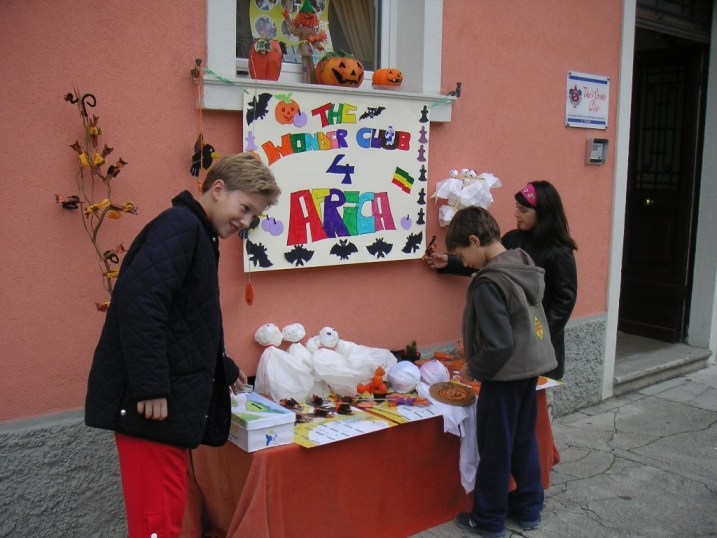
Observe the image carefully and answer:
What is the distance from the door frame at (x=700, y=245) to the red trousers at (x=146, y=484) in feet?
13.4

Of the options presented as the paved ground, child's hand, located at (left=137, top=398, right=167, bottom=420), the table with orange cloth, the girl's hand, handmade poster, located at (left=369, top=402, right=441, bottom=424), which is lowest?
the paved ground

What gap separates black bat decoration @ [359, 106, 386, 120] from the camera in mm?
3859

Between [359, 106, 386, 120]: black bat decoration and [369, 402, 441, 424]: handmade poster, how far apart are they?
1.50 metres

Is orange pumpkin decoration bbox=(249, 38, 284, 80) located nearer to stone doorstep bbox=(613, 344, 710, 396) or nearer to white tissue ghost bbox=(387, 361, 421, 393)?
white tissue ghost bbox=(387, 361, 421, 393)

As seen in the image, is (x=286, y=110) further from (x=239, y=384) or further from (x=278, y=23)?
(x=239, y=384)

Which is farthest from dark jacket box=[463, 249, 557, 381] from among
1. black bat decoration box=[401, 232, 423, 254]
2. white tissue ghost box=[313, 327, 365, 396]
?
black bat decoration box=[401, 232, 423, 254]

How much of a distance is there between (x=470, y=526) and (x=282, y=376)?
3.86 feet

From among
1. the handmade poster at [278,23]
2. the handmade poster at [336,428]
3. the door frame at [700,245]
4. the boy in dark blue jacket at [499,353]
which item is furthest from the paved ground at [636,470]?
the handmade poster at [278,23]

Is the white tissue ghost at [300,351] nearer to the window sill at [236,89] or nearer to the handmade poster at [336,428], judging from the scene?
the handmade poster at [336,428]

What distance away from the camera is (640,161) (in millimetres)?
7176

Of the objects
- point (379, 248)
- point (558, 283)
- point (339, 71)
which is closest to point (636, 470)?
point (558, 283)

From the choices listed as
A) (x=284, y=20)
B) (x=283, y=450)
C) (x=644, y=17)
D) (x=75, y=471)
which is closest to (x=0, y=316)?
(x=75, y=471)

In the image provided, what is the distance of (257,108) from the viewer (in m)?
3.47

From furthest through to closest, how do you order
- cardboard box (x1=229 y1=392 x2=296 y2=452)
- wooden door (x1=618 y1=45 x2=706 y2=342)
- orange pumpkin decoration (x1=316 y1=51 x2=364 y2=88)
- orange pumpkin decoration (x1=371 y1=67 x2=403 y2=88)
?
wooden door (x1=618 y1=45 x2=706 y2=342) < orange pumpkin decoration (x1=371 y1=67 x2=403 y2=88) < orange pumpkin decoration (x1=316 y1=51 x2=364 y2=88) < cardboard box (x1=229 y1=392 x2=296 y2=452)
